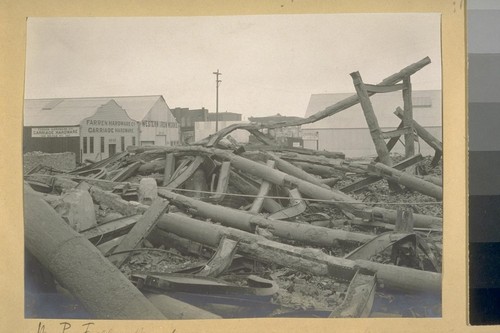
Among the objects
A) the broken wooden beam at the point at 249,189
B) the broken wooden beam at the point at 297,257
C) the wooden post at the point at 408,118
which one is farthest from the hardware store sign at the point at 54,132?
the wooden post at the point at 408,118

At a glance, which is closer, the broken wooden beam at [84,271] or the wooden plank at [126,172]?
the broken wooden beam at [84,271]

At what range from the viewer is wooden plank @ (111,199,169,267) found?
3.02m

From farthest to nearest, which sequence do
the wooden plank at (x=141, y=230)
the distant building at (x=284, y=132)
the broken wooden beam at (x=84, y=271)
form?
the distant building at (x=284, y=132) → the wooden plank at (x=141, y=230) → the broken wooden beam at (x=84, y=271)

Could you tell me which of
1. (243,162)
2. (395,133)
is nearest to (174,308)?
(243,162)

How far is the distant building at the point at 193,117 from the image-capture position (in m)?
3.12

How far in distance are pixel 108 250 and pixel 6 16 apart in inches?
67.6

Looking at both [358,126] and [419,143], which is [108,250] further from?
[419,143]

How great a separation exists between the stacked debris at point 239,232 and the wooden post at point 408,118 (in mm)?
86

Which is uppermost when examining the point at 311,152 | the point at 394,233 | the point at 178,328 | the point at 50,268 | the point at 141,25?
the point at 141,25

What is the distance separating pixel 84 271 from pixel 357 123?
6.80ft

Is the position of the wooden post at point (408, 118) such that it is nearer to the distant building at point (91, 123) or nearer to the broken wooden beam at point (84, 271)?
the distant building at point (91, 123)

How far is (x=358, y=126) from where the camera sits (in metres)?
3.17

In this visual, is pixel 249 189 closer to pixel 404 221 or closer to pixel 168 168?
pixel 168 168

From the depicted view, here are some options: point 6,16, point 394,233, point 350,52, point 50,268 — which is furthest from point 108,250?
point 350,52
